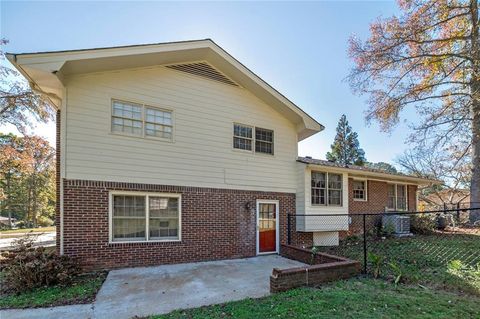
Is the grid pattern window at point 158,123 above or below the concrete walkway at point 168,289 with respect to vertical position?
above

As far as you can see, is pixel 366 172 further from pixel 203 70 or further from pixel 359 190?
pixel 203 70

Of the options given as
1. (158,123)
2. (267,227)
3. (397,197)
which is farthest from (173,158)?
(397,197)

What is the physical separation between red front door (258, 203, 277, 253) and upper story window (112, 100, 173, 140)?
445cm

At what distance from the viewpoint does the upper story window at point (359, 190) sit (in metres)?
13.7

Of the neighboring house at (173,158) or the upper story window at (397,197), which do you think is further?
the upper story window at (397,197)

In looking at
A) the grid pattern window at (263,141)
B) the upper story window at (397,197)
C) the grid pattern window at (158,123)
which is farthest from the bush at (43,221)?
the upper story window at (397,197)

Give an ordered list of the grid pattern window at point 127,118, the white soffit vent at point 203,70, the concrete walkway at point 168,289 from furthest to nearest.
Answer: the white soffit vent at point 203,70
the grid pattern window at point 127,118
the concrete walkway at point 168,289

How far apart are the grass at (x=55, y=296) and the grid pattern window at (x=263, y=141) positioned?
22.5 ft

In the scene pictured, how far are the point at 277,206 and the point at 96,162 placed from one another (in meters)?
6.55

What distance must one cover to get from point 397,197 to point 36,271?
1600cm

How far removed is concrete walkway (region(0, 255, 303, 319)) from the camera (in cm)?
496

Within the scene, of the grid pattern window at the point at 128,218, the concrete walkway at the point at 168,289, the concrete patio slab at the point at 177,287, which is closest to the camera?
the concrete walkway at the point at 168,289

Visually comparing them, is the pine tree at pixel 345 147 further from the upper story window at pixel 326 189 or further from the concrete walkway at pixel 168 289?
the concrete walkway at pixel 168 289

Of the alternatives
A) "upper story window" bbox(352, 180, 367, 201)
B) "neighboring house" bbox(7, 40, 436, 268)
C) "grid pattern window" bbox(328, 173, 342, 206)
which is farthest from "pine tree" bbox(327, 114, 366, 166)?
"neighboring house" bbox(7, 40, 436, 268)
